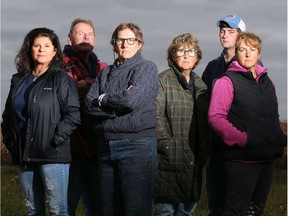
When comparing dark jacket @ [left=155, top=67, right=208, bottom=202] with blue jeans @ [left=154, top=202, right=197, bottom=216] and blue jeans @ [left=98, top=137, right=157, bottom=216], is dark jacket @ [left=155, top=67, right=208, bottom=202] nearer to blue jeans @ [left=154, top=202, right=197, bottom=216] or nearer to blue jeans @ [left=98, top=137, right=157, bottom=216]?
blue jeans @ [left=154, top=202, right=197, bottom=216]

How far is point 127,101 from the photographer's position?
17.5 feet

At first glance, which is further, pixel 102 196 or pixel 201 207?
pixel 201 207

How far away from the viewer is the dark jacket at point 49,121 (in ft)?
18.1

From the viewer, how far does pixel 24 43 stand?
584 cm

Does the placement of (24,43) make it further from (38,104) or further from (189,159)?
(189,159)

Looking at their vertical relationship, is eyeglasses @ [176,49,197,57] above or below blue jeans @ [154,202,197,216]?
above

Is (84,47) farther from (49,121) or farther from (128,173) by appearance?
(128,173)

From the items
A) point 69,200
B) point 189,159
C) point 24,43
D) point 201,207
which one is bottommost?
point 201,207

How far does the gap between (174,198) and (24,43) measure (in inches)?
67.9

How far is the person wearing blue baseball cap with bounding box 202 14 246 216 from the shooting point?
19.7 ft

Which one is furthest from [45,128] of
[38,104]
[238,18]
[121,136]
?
[238,18]

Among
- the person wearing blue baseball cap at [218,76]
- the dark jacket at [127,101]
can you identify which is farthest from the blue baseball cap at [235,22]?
the dark jacket at [127,101]

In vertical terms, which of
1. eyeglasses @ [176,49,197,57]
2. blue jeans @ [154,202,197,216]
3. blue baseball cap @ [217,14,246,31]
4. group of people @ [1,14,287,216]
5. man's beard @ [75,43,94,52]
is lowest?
blue jeans @ [154,202,197,216]

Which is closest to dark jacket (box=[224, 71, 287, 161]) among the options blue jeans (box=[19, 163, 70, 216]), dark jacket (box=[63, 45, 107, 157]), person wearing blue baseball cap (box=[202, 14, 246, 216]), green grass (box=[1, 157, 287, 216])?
person wearing blue baseball cap (box=[202, 14, 246, 216])
